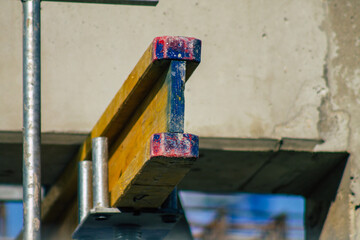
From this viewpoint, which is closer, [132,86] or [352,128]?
[132,86]

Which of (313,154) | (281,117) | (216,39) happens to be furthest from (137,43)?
(313,154)

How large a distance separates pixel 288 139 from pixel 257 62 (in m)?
0.43

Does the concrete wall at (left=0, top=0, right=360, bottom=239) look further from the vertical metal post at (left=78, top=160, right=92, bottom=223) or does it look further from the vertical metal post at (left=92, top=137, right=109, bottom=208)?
the vertical metal post at (left=92, top=137, right=109, bottom=208)

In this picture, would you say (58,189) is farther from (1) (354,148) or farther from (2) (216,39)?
(1) (354,148)

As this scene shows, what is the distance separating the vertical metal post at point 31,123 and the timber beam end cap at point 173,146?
0.54 metres

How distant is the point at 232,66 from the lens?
329 centimetres

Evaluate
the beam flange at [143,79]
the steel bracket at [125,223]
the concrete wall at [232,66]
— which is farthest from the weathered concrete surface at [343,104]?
the beam flange at [143,79]

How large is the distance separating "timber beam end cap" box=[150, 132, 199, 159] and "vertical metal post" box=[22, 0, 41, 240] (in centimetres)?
54

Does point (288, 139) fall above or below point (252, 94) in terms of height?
below

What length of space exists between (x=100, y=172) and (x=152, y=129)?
458mm

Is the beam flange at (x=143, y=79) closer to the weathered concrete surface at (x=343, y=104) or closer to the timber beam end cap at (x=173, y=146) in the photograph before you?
the timber beam end cap at (x=173, y=146)

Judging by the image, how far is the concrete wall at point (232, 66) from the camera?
3168 millimetres

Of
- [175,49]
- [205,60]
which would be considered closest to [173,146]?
[175,49]

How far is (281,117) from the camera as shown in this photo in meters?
3.29
